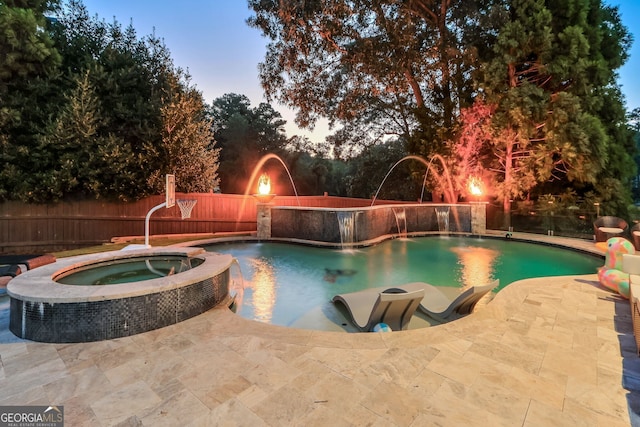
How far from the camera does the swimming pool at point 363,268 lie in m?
5.46

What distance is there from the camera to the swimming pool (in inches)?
215

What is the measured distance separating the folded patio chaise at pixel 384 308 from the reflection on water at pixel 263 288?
4.05 feet

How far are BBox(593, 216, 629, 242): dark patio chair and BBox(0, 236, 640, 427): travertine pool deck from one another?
7.57 m

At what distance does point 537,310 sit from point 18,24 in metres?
14.6

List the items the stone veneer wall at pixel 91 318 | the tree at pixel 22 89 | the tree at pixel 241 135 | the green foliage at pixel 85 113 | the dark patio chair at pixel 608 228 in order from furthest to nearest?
the tree at pixel 241 135 < the green foliage at pixel 85 113 < the tree at pixel 22 89 < the dark patio chair at pixel 608 228 < the stone veneer wall at pixel 91 318

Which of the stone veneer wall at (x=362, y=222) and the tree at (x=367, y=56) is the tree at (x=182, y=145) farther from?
the tree at (x=367, y=56)

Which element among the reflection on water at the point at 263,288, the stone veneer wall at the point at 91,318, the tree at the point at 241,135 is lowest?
the reflection on water at the point at 263,288

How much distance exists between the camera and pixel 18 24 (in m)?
9.46

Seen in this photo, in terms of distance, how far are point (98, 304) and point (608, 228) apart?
13.0 m

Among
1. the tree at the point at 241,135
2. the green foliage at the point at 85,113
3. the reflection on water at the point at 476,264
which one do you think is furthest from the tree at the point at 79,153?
the tree at the point at 241,135

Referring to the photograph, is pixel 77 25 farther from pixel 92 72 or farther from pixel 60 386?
pixel 60 386

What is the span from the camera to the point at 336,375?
273 cm

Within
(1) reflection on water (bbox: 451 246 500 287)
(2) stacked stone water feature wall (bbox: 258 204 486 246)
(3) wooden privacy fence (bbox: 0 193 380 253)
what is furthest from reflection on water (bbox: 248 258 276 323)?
(3) wooden privacy fence (bbox: 0 193 380 253)

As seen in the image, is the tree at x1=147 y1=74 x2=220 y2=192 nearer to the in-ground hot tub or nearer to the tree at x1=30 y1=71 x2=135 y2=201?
the tree at x1=30 y1=71 x2=135 y2=201
